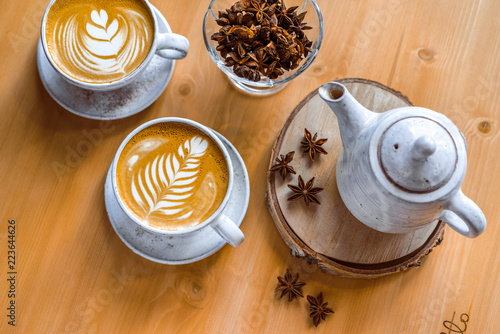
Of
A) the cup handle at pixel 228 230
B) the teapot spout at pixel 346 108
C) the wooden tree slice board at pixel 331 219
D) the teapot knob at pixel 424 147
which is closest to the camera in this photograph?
the teapot knob at pixel 424 147

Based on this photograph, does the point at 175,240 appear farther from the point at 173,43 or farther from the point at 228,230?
the point at 173,43

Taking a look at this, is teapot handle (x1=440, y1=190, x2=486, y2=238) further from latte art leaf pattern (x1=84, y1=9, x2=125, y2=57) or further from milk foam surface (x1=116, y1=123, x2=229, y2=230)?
latte art leaf pattern (x1=84, y1=9, x2=125, y2=57)

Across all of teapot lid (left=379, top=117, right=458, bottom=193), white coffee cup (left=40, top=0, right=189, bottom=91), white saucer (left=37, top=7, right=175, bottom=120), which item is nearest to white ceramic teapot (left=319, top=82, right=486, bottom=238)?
teapot lid (left=379, top=117, right=458, bottom=193)

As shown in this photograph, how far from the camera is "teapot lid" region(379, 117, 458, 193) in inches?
34.6

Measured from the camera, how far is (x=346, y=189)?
1.07 meters

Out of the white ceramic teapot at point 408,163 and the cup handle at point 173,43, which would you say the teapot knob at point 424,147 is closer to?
the white ceramic teapot at point 408,163

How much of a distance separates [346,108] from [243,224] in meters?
0.48

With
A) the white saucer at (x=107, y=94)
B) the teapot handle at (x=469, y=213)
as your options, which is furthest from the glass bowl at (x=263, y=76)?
the teapot handle at (x=469, y=213)

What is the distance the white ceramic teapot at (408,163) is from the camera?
88cm

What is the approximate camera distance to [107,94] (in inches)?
48.2

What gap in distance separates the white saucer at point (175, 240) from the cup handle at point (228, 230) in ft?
0.41

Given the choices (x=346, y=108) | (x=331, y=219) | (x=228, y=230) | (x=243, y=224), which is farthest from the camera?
(x=243, y=224)

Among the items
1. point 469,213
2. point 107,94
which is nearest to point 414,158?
point 469,213

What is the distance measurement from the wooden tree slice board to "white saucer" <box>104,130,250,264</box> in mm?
94
